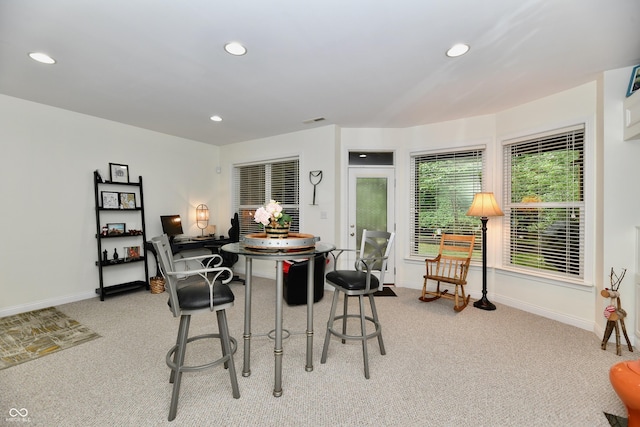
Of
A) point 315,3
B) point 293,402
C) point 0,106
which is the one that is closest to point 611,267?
point 293,402

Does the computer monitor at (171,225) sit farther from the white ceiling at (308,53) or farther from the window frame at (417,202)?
the window frame at (417,202)

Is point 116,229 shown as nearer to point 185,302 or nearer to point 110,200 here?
point 110,200

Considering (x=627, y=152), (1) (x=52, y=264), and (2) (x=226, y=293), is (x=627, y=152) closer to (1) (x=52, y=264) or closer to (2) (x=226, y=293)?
(2) (x=226, y=293)

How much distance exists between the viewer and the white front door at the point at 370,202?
4.57m

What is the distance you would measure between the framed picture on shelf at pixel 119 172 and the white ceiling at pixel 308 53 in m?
0.82

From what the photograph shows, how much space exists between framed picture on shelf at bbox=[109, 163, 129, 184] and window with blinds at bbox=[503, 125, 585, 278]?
216 inches

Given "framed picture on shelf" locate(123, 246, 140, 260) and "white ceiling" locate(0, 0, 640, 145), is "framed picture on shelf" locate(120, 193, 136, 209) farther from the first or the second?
"white ceiling" locate(0, 0, 640, 145)

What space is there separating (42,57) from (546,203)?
210 inches

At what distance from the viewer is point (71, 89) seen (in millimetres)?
3068

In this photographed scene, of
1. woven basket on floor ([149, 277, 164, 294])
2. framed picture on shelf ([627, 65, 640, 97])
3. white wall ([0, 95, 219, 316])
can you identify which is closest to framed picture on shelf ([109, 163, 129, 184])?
white wall ([0, 95, 219, 316])

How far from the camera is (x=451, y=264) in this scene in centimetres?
393

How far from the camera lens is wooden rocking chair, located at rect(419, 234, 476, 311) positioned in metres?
3.62

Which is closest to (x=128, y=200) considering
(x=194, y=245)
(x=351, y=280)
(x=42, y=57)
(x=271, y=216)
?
(x=194, y=245)

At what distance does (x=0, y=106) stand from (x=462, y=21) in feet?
15.9
